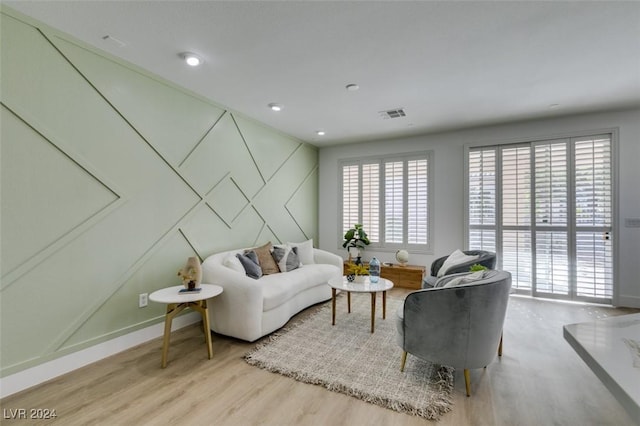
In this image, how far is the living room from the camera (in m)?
2.03

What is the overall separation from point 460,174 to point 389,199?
4.11 feet

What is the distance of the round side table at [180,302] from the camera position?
7.82 feet

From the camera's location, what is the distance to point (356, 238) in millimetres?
5469

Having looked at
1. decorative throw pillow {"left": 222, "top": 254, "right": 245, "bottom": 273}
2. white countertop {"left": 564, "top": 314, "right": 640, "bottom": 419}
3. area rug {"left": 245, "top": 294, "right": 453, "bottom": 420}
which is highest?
white countertop {"left": 564, "top": 314, "right": 640, "bottom": 419}

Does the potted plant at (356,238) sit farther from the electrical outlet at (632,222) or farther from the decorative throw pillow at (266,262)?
the electrical outlet at (632,222)

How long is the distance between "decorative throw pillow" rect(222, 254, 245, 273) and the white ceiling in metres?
1.89

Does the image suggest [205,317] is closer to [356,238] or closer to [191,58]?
[191,58]

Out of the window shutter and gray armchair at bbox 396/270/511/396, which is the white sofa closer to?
gray armchair at bbox 396/270/511/396

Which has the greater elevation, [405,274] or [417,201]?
[417,201]

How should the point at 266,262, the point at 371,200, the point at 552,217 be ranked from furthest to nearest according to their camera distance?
the point at 371,200 < the point at 552,217 < the point at 266,262

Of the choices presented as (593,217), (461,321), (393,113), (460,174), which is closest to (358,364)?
(461,321)

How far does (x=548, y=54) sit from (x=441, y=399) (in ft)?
9.64

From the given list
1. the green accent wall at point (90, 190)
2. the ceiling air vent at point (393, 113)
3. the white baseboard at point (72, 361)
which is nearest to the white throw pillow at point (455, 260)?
the ceiling air vent at point (393, 113)

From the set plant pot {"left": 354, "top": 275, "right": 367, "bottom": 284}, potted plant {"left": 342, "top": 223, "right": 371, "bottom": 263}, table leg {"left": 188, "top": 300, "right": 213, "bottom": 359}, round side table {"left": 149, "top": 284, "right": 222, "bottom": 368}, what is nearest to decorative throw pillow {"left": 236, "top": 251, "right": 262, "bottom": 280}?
round side table {"left": 149, "top": 284, "right": 222, "bottom": 368}
